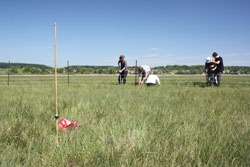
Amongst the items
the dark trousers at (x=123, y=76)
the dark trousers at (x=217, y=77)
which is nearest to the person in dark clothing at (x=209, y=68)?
the dark trousers at (x=217, y=77)

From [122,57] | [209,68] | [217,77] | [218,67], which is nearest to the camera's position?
[218,67]

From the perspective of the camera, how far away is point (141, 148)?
2.02 metres

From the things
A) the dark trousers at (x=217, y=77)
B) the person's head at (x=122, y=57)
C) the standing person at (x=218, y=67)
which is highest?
the person's head at (x=122, y=57)

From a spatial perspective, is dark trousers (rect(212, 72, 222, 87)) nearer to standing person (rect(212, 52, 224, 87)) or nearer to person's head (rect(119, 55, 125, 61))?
standing person (rect(212, 52, 224, 87))

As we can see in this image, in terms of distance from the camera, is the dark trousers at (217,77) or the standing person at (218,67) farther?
the dark trousers at (217,77)

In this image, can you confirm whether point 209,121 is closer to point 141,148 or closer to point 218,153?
point 218,153

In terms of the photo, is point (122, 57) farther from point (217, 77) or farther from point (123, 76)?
point (217, 77)

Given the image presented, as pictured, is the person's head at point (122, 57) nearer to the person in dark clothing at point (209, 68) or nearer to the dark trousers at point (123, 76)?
the dark trousers at point (123, 76)

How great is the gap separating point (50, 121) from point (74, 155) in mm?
1583

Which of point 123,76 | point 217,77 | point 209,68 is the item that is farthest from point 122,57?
point 217,77

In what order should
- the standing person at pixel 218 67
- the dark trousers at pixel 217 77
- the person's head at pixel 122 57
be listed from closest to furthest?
the standing person at pixel 218 67, the dark trousers at pixel 217 77, the person's head at pixel 122 57

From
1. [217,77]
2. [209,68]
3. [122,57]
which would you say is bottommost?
[217,77]

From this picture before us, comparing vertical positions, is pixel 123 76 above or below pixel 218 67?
below

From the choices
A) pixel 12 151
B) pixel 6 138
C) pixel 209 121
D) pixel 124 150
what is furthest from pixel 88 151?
pixel 209 121
